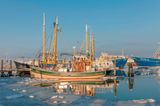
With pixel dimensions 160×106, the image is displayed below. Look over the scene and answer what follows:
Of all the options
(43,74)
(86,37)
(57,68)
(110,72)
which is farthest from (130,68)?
(43,74)

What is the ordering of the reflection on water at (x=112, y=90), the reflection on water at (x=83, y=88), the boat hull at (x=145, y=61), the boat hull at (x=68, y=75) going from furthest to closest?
the boat hull at (x=145, y=61)
the boat hull at (x=68, y=75)
the reflection on water at (x=83, y=88)
the reflection on water at (x=112, y=90)

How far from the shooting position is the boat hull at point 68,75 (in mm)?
49594

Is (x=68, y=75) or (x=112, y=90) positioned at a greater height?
(x=68, y=75)

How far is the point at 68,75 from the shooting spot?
1956 inches

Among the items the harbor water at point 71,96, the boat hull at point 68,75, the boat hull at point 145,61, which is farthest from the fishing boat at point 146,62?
the harbor water at point 71,96

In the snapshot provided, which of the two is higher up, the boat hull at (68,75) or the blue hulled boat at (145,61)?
the blue hulled boat at (145,61)

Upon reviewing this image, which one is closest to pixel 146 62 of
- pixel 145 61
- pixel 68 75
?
pixel 145 61

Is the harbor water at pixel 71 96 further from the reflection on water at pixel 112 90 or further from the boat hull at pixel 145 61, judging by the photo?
the boat hull at pixel 145 61

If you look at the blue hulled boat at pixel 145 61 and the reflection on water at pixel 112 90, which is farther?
the blue hulled boat at pixel 145 61

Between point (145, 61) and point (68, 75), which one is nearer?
point (68, 75)

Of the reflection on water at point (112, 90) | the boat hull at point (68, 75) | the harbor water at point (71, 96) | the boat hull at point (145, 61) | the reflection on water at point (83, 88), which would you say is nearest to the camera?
the harbor water at point (71, 96)

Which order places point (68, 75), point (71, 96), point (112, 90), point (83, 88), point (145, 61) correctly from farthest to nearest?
point (145, 61) < point (68, 75) < point (83, 88) < point (112, 90) < point (71, 96)

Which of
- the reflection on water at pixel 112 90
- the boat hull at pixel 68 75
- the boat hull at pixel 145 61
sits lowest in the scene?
the reflection on water at pixel 112 90

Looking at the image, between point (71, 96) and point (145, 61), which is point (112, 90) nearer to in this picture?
point (71, 96)
